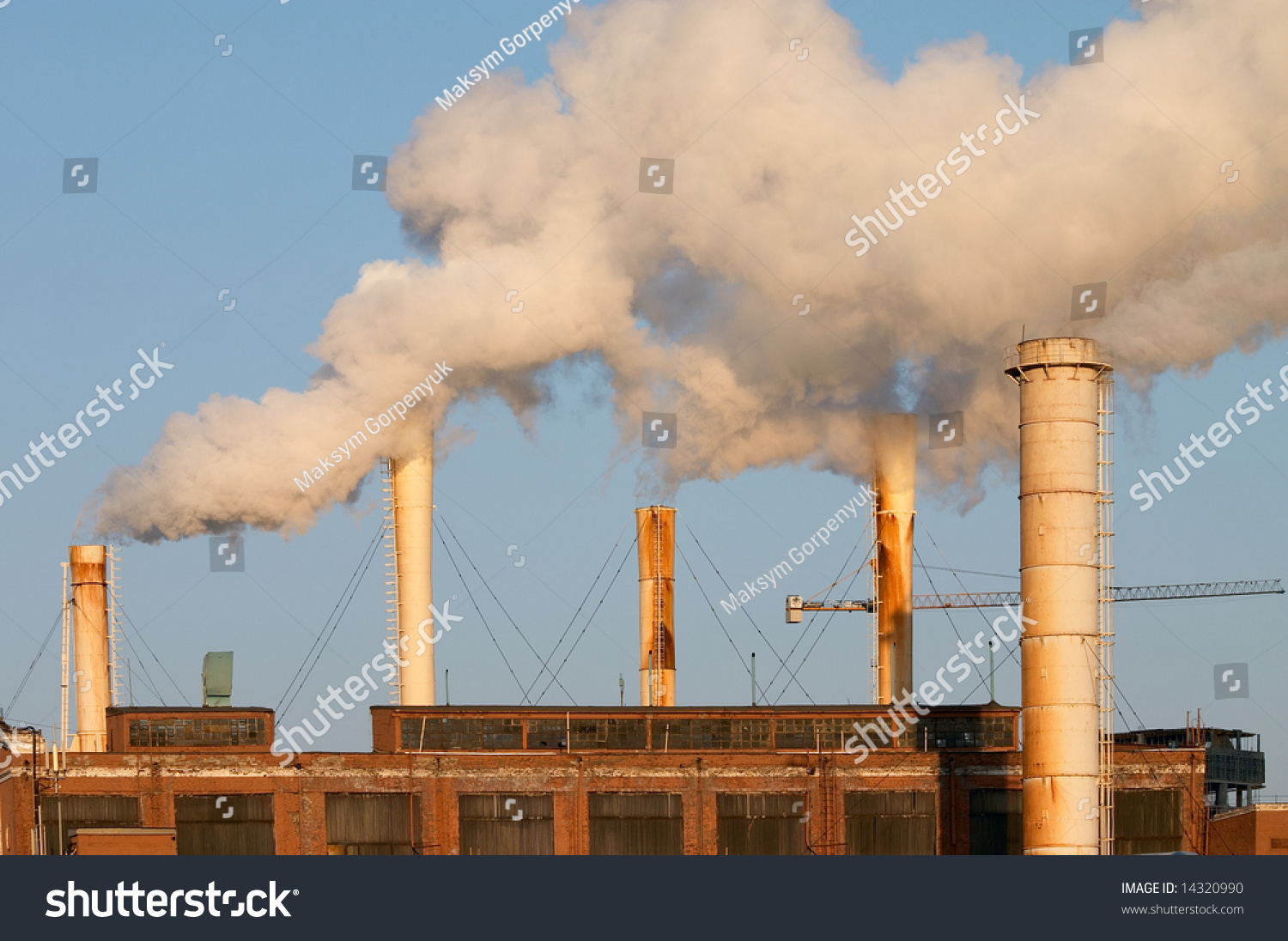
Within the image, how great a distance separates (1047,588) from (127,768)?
24545 mm

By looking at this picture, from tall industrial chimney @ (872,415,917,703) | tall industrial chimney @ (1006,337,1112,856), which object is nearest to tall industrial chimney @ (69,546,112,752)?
tall industrial chimney @ (872,415,917,703)

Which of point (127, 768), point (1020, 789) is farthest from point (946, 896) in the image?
point (127, 768)

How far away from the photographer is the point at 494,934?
115 feet

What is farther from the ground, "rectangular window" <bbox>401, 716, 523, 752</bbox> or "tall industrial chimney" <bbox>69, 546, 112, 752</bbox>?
"tall industrial chimney" <bbox>69, 546, 112, 752</bbox>

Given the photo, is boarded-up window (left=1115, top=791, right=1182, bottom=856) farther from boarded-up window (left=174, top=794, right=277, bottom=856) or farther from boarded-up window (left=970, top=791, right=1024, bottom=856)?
boarded-up window (left=174, top=794, right=277, bottom=856)

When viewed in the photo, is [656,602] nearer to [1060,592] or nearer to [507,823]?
[507,823]

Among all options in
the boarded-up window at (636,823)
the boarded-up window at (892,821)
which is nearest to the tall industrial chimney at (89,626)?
the boarded-up window at (636,823)

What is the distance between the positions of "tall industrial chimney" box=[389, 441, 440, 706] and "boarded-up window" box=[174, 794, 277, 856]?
697cm

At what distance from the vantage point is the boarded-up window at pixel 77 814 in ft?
172

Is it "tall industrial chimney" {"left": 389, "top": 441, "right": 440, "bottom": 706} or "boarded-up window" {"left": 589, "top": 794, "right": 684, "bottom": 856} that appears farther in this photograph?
"tall industrial chimney" {"left": 389, "top": 441, "right": 440, "bottom": 706}

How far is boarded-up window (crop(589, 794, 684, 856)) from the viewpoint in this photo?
54.8m

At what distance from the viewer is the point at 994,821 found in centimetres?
5572

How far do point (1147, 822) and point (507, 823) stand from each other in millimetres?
17516

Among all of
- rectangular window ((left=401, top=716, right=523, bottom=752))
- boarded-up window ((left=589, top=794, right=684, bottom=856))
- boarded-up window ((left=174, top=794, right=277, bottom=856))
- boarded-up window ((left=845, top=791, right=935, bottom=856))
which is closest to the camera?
boarded-up window ((left=174, top=794, right=277, bottom=856))
